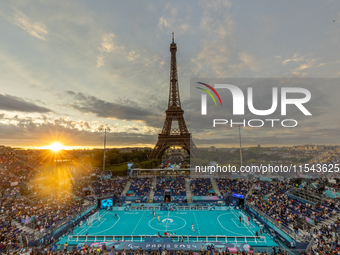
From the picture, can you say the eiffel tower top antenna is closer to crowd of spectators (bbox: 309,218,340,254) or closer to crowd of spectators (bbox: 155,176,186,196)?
crowd of spectators (bbox: 155,176,186,196)

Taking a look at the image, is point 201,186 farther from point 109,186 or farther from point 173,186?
point 109,186

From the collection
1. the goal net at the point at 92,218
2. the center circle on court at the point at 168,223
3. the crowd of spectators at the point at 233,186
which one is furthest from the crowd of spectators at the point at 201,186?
the goal net at the point at 92,218

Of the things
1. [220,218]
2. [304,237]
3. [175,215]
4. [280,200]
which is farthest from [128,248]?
[280,200]

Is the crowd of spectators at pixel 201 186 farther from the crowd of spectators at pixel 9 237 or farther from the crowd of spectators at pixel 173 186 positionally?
the crowd of spectators at pixel 9 237

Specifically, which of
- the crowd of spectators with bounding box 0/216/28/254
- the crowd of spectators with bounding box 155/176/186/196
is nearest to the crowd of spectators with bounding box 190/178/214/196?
the crowd of spectators with bounding box 155/176/186/196

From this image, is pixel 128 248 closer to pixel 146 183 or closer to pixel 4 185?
pixel 146 183
